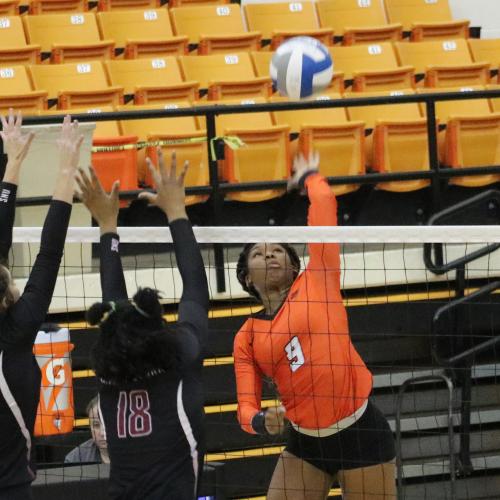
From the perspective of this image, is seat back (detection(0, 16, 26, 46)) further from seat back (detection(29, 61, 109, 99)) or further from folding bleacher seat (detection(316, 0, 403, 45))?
folding bleacher seat (detection(316, 0, 403, 45))

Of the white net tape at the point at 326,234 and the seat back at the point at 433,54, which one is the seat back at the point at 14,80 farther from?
the white net tape at the point at 326,234

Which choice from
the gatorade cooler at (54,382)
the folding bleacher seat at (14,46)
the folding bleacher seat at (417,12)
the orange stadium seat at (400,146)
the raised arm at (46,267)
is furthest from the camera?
the folding bleacher seat at (417,12)

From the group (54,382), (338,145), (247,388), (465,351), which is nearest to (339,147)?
(338,145)

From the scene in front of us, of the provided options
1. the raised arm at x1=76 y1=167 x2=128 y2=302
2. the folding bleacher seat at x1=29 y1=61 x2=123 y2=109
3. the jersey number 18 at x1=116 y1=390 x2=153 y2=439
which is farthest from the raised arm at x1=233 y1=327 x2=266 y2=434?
the folding bleacher seat at x1=29 y1=61 x2=123 y2=109

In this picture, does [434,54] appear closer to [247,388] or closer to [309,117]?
[309,117]

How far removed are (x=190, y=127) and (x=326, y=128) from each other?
1186 mm

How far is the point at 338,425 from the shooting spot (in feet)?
15.6

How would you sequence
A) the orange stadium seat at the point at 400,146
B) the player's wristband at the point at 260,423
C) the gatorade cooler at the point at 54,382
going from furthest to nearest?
the orange stadium seat at the point at 400,146
the gatorade cooler at the point at 54,382
the player's wristband at the point at 260,423

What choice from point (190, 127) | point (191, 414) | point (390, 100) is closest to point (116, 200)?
point (191, 414)

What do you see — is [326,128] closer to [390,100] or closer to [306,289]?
[390,100]

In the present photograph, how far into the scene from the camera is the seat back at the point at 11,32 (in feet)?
34.1

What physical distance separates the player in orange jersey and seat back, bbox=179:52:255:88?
537 centimetres

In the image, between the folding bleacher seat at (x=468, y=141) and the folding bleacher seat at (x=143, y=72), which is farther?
the folding bleacher seat at (x=143, y=72)

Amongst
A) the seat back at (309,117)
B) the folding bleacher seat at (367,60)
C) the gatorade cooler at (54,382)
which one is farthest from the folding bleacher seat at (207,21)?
the gatorade cooler at (54,382)
